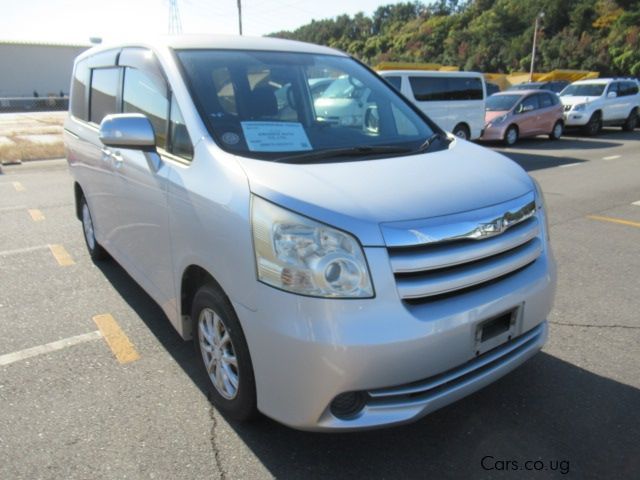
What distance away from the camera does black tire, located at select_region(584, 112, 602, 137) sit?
16.8 m

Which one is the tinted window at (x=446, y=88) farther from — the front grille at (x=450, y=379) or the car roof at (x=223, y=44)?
the front grille at (x=450, y=379)

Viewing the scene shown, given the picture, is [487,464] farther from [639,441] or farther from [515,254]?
[515,254]

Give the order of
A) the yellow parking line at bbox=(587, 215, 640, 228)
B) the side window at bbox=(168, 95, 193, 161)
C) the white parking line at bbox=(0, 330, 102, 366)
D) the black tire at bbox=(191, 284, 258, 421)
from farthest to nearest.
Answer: the yellow parking line at bbox=(587, 215, 640, 228) < the white parking line at bbox=(0, 330, 102, 366) < the side window at bbox=(168, 95, 193, 161) < the black tire at bbox=(191, 284, 258, 421)

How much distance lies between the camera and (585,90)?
17.9 metres

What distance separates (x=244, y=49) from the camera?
10.5ft

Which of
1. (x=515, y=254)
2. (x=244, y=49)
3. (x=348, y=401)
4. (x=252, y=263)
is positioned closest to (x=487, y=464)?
(x=348, y=401)

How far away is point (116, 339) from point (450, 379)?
90.2 inches

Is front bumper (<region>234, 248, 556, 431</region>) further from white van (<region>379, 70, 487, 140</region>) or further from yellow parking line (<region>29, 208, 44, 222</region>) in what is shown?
white van (<region>379, 70, 487, 140</region>)

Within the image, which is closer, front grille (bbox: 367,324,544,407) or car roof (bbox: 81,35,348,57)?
front grille (bbox: 367,324,544,407)

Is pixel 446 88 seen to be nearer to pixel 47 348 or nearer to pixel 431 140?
pixel 431 140

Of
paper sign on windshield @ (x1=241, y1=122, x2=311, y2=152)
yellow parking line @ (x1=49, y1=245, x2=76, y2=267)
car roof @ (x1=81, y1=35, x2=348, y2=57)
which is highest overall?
car roof @ (x1=81, y1=35, x2=348, y2=57)

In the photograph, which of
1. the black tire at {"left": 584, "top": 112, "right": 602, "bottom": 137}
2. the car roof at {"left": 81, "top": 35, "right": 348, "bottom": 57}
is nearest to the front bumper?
the car roof at {"left": 81, "top": 35, "right": 348, "bottom": 57}

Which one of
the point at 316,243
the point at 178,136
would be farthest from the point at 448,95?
the point at 316,243

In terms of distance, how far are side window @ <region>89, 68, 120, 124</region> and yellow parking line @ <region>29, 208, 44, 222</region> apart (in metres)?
2.88
